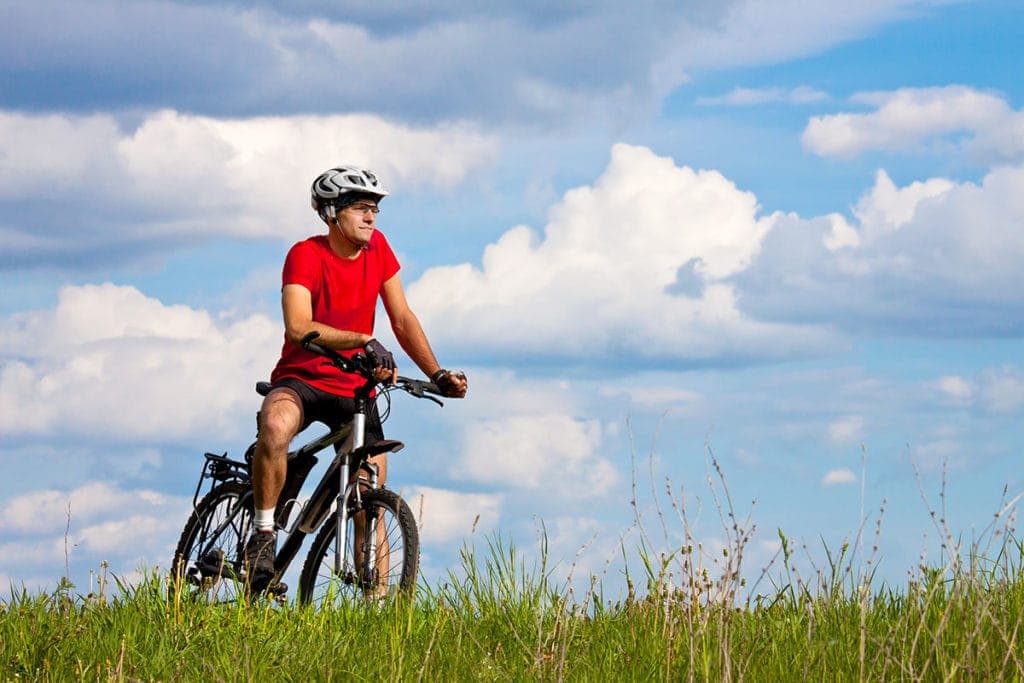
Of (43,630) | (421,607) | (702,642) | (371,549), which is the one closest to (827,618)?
(702,642)

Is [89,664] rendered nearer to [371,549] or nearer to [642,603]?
[371,549]

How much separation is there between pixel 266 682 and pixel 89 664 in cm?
105

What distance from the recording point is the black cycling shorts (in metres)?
8.58

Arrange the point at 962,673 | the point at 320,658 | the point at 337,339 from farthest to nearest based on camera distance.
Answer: the point at 337,339, the point at 320,658, the point at 962,673

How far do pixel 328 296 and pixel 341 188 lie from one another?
2.42ft

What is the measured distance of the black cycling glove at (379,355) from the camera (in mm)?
7949

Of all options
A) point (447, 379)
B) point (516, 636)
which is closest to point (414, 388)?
point (447, 379)

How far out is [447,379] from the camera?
8508mm

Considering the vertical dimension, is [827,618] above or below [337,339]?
below

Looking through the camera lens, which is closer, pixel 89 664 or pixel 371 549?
pixel 89 664

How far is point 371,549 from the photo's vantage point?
8.18 m

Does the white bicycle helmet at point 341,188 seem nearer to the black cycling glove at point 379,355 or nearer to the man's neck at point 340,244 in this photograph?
the man's neck at point 340,244

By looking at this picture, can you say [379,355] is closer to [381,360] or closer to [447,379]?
[381,360]

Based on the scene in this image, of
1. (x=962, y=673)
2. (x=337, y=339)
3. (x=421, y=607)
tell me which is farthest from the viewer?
(x=337, y=339)
